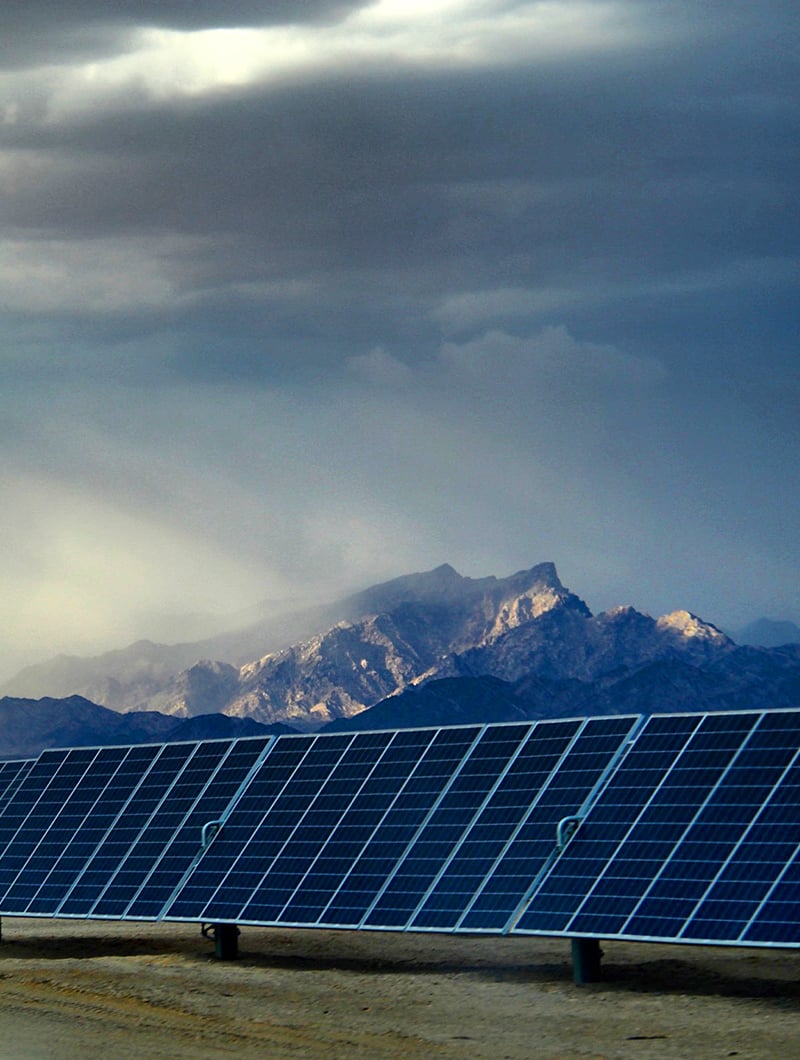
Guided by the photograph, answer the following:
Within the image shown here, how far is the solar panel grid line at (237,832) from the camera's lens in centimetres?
4409

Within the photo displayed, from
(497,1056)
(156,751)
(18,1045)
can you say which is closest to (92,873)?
(156,751)

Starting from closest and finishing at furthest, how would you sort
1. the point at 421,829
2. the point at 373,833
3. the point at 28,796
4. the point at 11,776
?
the point at 421,829 < the point at 373,833 < the point at 28,796 < the point at 11,776

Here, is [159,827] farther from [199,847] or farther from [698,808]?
[698,808]

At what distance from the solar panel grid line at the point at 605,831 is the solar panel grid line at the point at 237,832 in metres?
9.08

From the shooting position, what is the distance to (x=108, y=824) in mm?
50125

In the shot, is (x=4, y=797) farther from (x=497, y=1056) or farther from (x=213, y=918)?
(x=497, y=1056)

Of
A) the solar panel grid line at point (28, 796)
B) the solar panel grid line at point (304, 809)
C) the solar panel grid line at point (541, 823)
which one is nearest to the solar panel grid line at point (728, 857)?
the solar panel grid line at point (541, 823)

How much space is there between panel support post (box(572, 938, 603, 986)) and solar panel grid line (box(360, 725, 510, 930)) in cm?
396

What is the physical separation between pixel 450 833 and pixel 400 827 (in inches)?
64.9

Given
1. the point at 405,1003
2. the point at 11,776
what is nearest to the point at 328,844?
the point at 405,1003

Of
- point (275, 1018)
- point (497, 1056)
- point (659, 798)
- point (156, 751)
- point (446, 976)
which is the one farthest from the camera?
point (156, 751)

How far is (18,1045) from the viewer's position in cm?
3306

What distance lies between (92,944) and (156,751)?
24.7 feet

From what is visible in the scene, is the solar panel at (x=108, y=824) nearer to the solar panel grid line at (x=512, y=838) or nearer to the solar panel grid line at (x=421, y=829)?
the solar panel grid line at (x=421, y=829)
